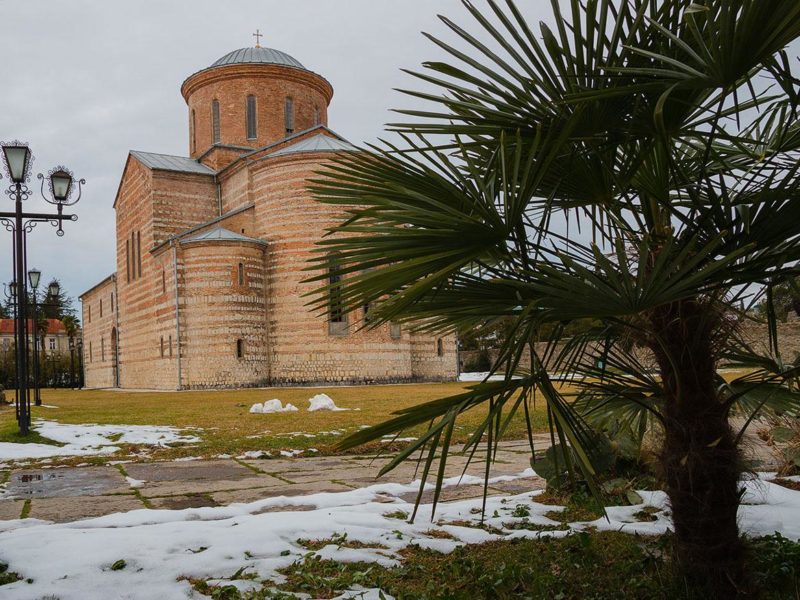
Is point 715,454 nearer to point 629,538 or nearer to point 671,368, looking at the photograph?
point 671,368

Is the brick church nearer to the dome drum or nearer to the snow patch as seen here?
the dome drum

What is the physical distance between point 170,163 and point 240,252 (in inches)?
303

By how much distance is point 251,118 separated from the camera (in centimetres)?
3006

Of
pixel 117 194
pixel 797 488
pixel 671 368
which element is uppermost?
pixel 117 194

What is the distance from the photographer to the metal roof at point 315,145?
2592cm

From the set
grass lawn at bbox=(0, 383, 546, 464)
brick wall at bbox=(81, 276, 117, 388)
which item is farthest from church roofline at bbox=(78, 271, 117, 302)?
grass lawn at bbox=(0, 383, 546, 464)

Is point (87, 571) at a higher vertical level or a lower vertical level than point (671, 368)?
lower

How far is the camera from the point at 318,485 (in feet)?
16.4

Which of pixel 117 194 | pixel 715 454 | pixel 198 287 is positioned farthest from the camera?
pixel 117 194

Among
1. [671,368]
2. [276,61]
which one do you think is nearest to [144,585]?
[671,368]

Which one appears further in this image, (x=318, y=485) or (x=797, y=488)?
(x=318, y=485)

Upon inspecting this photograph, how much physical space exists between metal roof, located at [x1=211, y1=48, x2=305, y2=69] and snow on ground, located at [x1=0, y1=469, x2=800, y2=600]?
28.6m

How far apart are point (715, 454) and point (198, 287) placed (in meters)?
24.7

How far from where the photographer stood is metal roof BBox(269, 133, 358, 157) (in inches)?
1021
